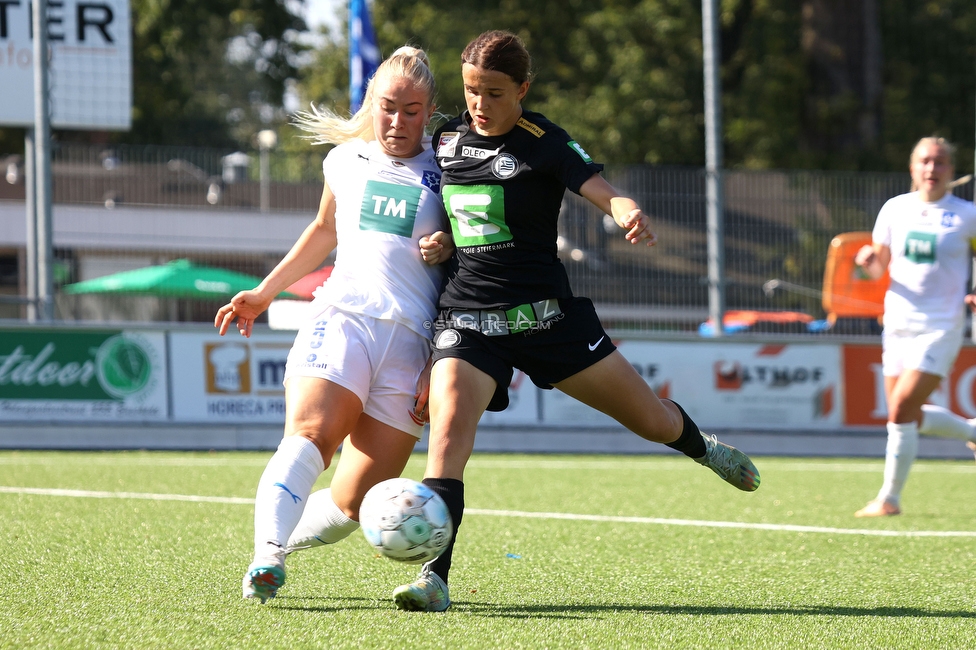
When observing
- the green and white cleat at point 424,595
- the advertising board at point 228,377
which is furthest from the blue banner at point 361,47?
the green and white cleat at point 424,595

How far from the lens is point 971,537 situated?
5.95m

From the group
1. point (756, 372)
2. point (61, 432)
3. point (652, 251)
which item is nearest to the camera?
point (61, 432)

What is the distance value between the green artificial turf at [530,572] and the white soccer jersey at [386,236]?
1.03 metres

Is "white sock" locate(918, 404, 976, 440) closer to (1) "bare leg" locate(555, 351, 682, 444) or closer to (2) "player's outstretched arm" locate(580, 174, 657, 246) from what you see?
(1) "bare leg" locate(555, 351, 682, 444)

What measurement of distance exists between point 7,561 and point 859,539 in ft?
13.1

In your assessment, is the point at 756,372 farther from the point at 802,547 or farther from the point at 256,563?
the point at 256,563

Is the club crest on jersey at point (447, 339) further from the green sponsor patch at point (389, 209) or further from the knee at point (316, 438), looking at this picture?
the knee at point (316, 438)

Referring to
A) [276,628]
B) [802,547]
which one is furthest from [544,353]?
[802,547]

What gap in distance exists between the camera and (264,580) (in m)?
3.54

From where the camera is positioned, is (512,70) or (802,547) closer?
(512,70)

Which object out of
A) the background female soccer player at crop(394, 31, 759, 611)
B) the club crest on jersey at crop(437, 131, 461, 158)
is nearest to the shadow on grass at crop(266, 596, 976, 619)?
the background female soccer player at crop(394, 31, 759, 611)

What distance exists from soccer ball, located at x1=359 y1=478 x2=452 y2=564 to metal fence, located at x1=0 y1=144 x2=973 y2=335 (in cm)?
870

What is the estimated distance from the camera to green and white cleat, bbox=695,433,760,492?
4531 mm

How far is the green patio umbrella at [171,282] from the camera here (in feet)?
39.2
